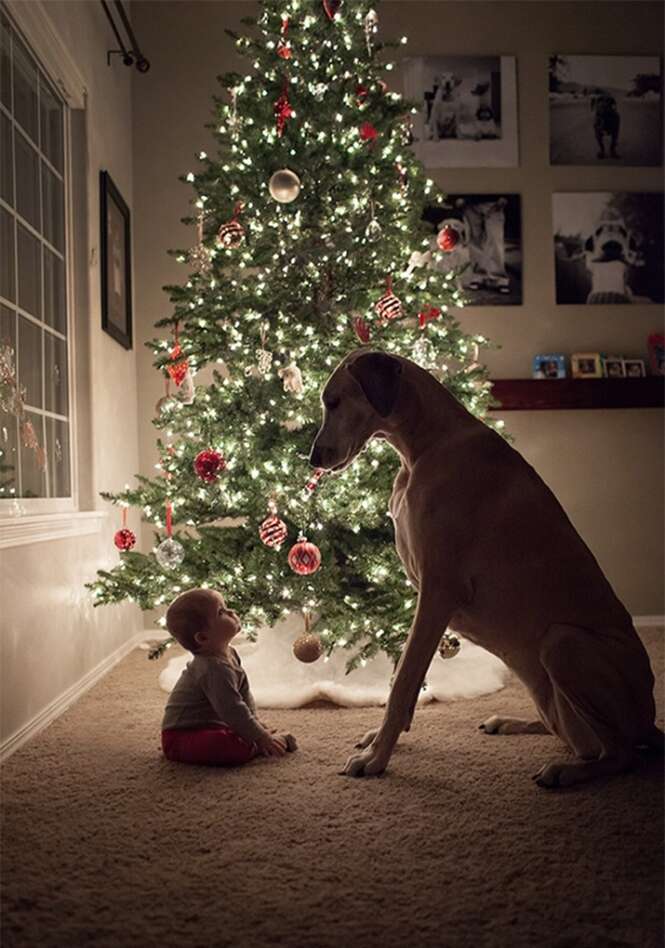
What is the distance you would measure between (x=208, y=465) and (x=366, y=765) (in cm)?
119

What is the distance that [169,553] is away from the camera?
9.86 feet

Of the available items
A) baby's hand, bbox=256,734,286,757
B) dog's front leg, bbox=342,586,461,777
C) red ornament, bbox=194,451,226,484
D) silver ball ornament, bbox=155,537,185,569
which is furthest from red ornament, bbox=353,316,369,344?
baby's hand, bbox=256,734,286,757

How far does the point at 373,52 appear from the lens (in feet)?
10.9

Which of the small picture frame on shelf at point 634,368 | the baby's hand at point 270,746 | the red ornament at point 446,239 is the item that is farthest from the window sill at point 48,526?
the small picture frame on shelf at point 634,368

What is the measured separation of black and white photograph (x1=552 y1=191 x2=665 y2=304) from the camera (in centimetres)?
493

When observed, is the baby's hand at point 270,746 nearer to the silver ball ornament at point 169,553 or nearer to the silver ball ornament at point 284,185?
the silver ball ornament at point 169,553

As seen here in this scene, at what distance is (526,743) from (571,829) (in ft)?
2.17

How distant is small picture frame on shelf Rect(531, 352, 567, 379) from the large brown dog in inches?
101

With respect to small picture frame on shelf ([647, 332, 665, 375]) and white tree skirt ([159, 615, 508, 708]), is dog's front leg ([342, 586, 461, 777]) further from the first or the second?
small picture frame on shelf ([647, 332, 665, 375])

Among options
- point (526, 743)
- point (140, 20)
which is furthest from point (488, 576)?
point (140, 20)

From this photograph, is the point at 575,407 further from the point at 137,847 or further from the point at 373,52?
the point at 137,847

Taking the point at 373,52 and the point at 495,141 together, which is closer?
the point at 373,52

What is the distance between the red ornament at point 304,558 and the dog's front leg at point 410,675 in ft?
2.32

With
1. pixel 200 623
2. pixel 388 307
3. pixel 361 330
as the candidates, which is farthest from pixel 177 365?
pixel 200 623
